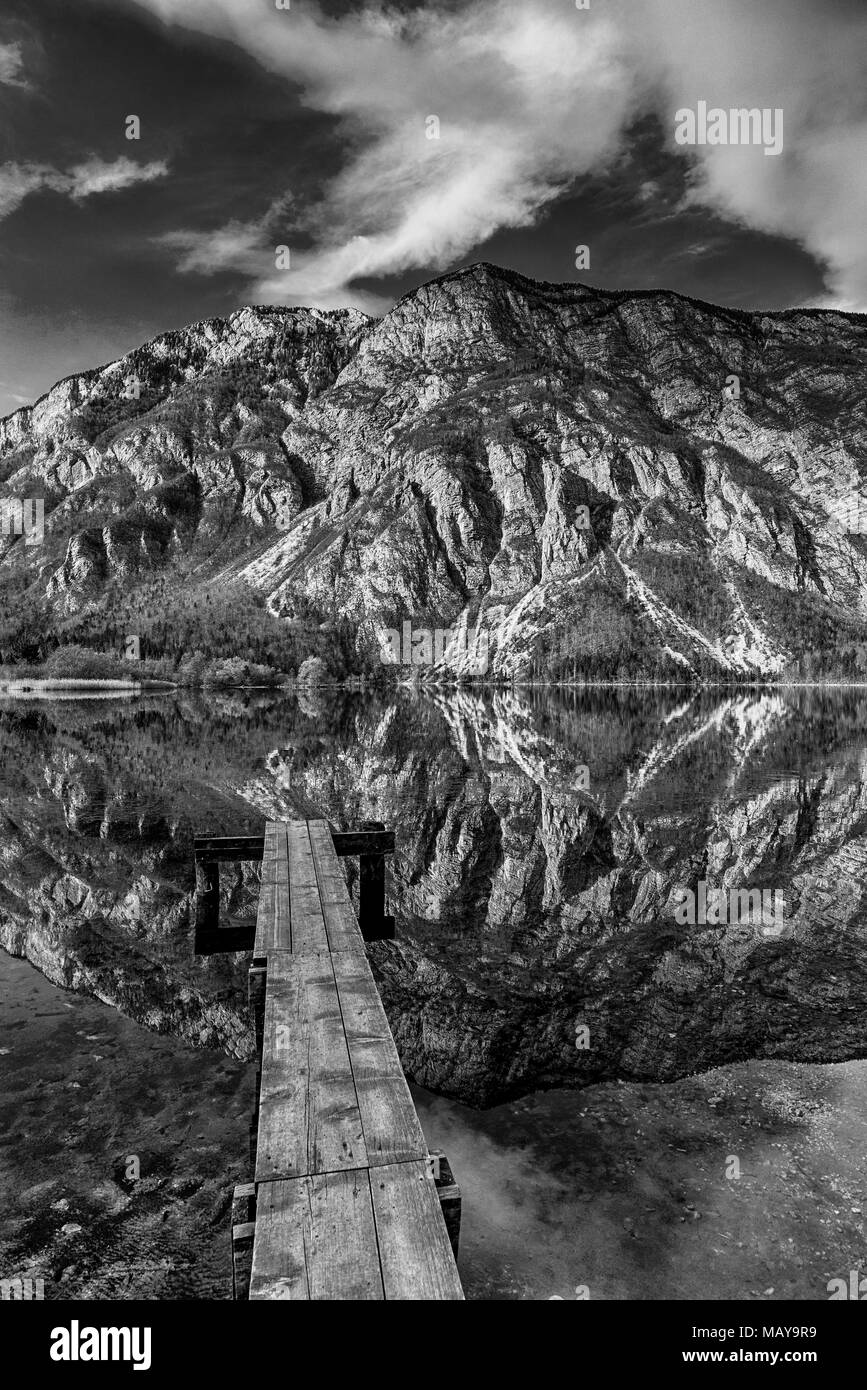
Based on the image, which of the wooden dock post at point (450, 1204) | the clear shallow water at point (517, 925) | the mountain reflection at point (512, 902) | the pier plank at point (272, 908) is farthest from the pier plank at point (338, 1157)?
the mountain reflection at point (512, 902)

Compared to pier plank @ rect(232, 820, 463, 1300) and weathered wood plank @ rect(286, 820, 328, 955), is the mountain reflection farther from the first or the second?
pier plank @ rect(232, 820, 463, 1300)

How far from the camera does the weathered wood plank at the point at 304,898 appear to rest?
10.0m

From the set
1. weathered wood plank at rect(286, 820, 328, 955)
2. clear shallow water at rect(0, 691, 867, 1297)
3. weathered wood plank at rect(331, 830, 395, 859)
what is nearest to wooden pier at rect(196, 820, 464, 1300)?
weathered wood plank at rect(286, 820, 328, 955)

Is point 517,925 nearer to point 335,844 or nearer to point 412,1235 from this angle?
point 335,844

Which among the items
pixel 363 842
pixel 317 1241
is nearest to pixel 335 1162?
pixel 317 1241

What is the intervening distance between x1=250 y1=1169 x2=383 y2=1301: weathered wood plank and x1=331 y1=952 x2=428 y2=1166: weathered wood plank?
1.26 ft

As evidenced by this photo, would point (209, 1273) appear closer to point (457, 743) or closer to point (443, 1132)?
point (443, 1132)

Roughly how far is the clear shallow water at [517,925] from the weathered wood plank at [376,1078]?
190cm

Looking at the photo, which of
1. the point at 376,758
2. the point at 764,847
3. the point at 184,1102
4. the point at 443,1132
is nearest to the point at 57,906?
the point at 184,1102

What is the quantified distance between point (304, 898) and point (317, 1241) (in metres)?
7.71

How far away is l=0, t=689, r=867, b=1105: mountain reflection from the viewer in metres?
11.0

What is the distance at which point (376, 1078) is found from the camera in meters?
6.34

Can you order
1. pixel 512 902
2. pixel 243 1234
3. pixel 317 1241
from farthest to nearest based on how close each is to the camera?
pixel 512 902
pixel 243 1234
pixel 317 1241
